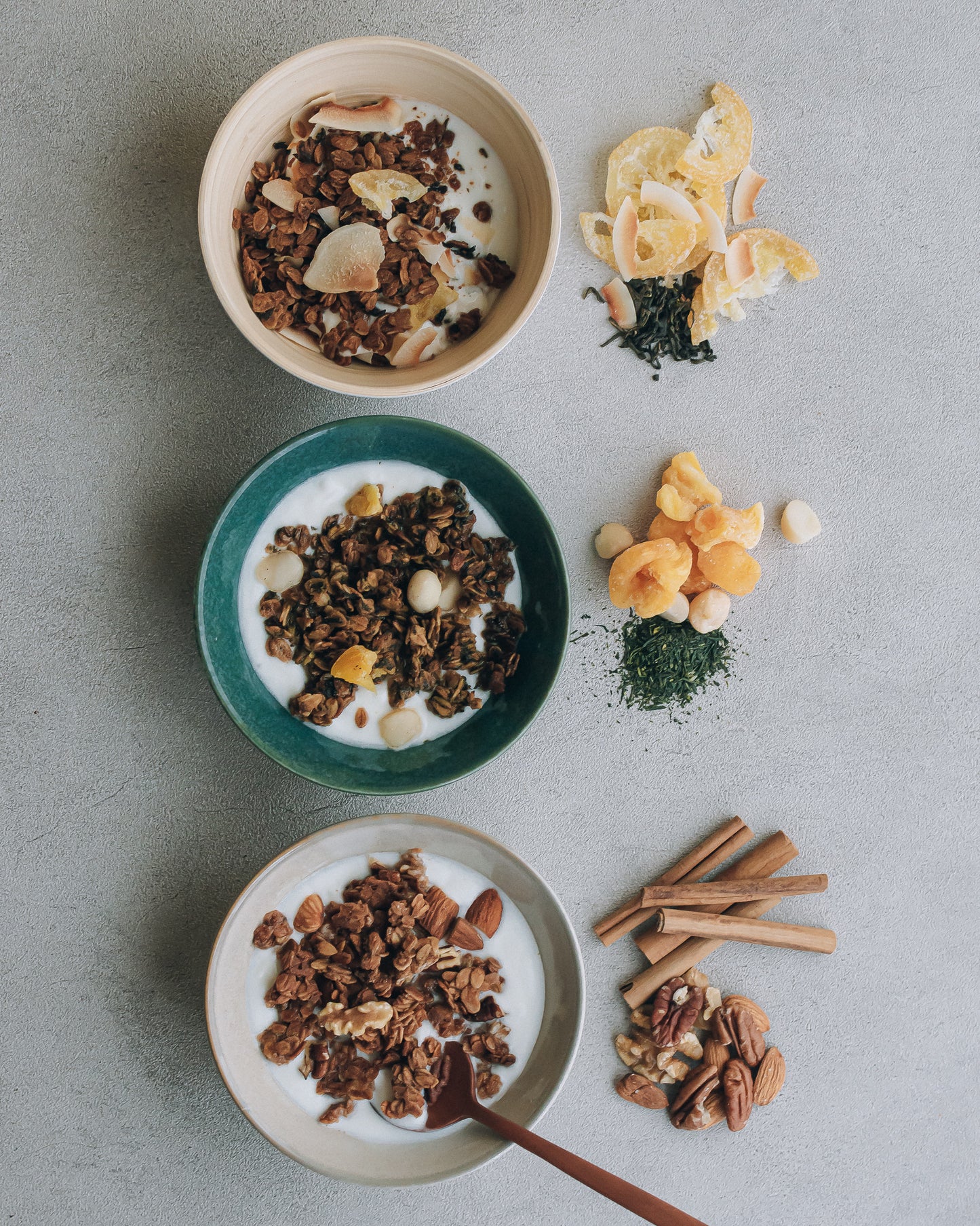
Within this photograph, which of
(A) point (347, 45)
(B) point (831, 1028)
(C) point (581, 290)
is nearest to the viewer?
(A) point (347, 45)

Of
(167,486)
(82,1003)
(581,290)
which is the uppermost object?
(581,290)

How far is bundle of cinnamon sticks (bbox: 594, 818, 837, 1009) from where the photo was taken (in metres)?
1.30

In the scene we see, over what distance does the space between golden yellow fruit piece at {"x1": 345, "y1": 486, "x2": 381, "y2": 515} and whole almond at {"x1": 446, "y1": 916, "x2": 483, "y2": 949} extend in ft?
1.90

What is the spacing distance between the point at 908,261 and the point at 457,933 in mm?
1221

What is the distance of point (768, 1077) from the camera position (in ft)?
4.39

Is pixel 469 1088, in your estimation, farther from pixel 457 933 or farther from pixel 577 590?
pixel 577 590

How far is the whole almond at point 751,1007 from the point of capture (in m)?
1.33

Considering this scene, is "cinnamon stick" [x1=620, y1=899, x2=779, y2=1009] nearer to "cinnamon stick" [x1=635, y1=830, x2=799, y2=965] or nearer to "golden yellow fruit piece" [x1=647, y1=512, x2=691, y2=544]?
"cinnamon stick" [x1=635, y1=830, x2=799, y2=965]

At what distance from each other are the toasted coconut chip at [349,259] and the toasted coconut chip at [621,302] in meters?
0.35

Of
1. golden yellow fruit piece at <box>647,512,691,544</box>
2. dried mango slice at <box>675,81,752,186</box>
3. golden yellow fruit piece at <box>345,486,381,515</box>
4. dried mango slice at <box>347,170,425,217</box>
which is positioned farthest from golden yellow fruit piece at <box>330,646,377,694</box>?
dried mango slice at <box>675,81,752,186</box>

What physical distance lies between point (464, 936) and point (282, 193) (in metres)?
1.01

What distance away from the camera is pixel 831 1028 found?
1.38 meters

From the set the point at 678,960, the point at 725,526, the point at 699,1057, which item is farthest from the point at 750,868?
the point at 725,526

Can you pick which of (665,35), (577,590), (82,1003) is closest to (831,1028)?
(577,590)
